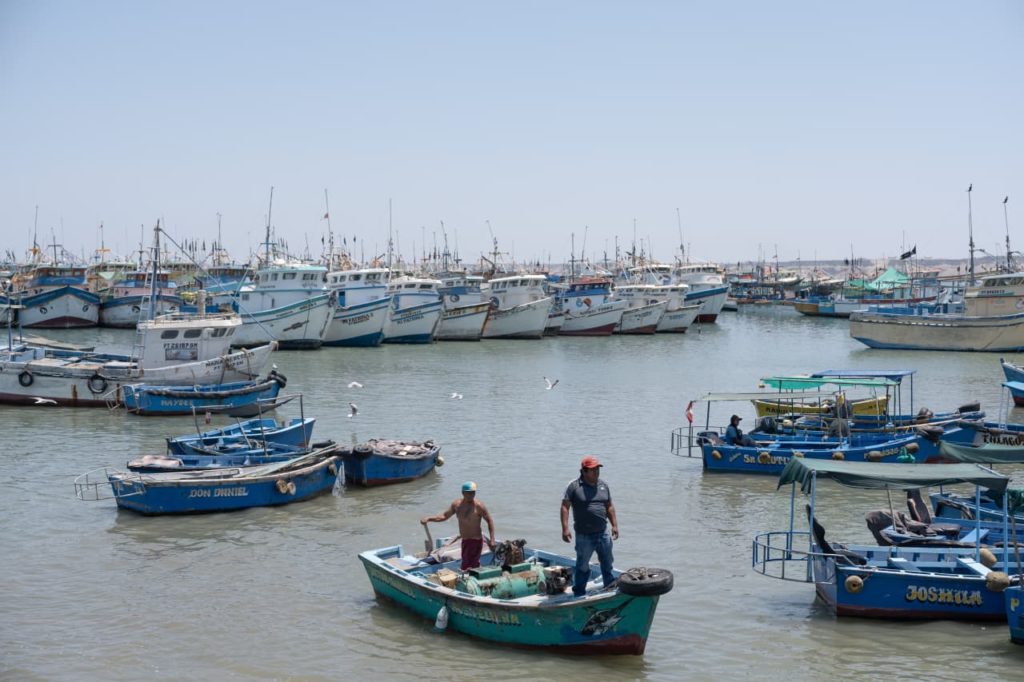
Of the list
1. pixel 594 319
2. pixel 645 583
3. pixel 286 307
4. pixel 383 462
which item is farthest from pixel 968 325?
pixel 645 583

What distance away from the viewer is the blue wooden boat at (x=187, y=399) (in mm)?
30453

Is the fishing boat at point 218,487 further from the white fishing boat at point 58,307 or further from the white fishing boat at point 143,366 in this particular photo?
the white fishing boat at point 58,307

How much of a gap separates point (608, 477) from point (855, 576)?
9.78 meters

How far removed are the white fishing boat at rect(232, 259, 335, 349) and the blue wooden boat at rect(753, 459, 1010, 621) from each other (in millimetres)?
39693

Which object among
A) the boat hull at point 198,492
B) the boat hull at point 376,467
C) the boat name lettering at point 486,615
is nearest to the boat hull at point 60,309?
the boat hull at point 376,467

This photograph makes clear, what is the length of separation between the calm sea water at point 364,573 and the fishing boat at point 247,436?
219 cm

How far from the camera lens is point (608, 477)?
22.6m

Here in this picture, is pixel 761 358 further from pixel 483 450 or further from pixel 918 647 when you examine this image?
pixel 918 647

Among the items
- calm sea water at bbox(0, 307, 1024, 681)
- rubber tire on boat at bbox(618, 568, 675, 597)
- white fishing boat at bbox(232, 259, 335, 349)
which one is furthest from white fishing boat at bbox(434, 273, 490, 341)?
rubber tire on boat at bbox(618, 568, 675, 597)

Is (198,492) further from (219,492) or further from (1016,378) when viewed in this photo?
(1016,378)

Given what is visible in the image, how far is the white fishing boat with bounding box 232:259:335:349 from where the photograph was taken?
173ft

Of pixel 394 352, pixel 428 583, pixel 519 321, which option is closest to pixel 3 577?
pixel 428 583

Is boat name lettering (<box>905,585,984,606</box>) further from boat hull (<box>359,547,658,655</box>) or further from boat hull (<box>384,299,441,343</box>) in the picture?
boat hull (<box>384,299,441,343</box>)

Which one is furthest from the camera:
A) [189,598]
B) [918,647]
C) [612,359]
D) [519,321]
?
[519,321]
